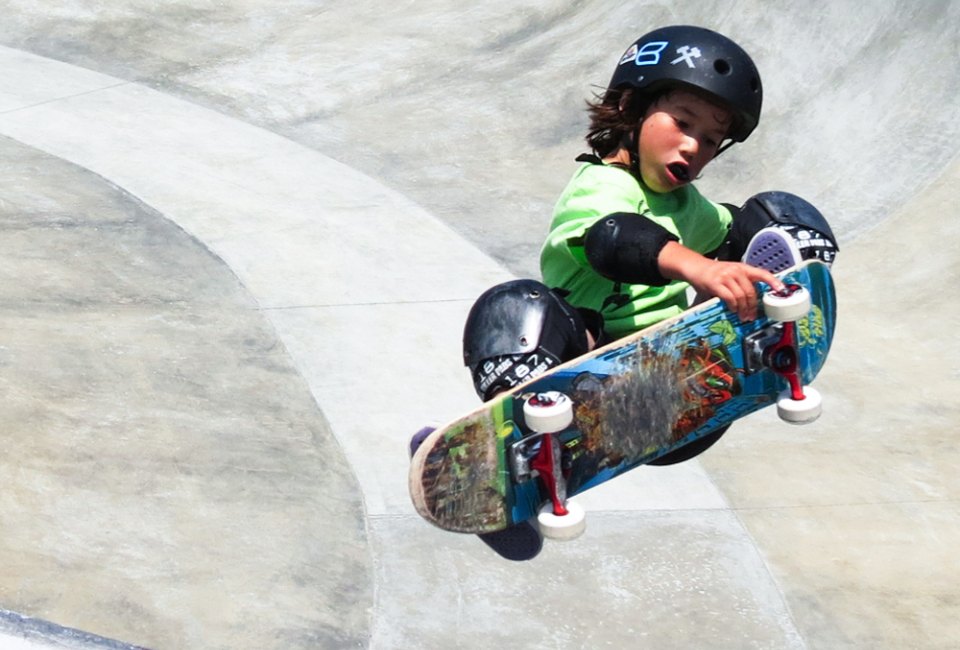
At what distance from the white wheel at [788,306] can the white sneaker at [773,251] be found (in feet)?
1.52

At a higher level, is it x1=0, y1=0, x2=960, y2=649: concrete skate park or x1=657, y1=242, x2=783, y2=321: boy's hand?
x1=657, y1=242, x2=783, y2=321: boy's hand

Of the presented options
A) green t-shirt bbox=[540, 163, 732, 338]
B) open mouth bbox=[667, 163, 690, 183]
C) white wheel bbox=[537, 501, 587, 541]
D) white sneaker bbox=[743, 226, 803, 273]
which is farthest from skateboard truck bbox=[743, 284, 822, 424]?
white wheel bbox=[537, 501, 587, 541]

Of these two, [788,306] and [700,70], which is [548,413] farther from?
[700,70]

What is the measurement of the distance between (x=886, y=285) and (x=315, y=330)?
3310 mm

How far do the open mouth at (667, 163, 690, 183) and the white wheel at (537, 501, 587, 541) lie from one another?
1124mm

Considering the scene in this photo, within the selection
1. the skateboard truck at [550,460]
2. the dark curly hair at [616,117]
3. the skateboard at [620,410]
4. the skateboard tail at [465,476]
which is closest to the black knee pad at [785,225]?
the skateboard at [620,410]

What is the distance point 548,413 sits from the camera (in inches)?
153

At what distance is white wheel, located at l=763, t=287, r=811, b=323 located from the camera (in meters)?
4.08

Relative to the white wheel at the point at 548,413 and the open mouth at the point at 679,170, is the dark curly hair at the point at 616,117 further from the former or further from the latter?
the white wheel at the point at 548,413

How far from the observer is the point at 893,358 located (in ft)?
24.4

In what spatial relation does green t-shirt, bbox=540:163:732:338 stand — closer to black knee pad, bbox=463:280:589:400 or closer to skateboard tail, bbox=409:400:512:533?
black knee pad, bbox=463:280:589:400

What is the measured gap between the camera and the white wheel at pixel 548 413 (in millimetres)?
3898

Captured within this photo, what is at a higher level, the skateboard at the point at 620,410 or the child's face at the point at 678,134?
the child's face at the point at 678,134

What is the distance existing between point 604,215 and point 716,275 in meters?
0.47
